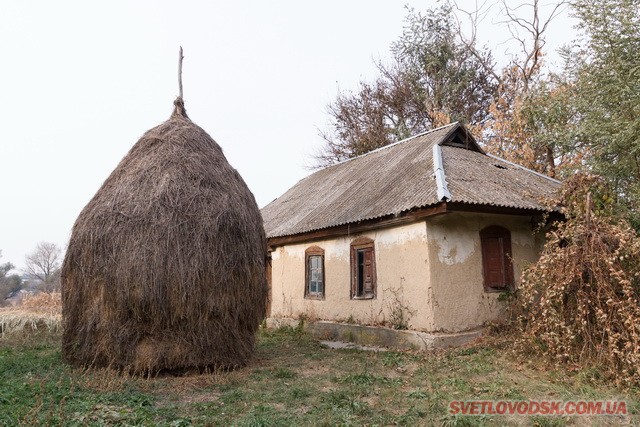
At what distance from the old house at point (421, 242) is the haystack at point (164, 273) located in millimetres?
3265

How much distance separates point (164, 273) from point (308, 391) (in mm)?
2704

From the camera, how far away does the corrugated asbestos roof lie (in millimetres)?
9891

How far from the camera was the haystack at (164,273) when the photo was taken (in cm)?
709

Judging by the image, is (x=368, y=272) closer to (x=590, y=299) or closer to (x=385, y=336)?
(x=385, y=336)

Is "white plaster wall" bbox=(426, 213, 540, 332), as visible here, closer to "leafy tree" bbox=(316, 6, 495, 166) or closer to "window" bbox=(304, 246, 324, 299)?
"window" bbox=(304, 246, 324, 299)

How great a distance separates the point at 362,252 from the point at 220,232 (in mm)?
4577

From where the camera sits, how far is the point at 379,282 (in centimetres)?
1058

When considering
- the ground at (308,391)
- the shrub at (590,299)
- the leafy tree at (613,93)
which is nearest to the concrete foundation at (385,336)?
the ground at (308,391)

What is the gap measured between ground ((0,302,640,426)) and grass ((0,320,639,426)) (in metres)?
0.01

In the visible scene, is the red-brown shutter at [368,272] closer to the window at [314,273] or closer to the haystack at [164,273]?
the window at [314,273]

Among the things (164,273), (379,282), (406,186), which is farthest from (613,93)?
(164,273)

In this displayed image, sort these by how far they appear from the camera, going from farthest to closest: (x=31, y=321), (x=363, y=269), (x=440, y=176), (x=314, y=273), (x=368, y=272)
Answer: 1. (x=314, y=273)
2. (x=31, y=321)
3. (x=363, y=269)
4. (x=368, y=272)
5. (x=440, y=176)

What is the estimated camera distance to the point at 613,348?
6.34 m

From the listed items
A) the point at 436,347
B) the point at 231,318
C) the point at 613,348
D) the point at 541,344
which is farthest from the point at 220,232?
the point at 613,348
